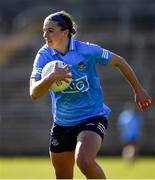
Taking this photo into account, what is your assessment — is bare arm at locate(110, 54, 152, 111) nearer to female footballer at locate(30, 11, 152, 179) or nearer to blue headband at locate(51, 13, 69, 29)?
female footballer at locate(30, 11, 152, 179)

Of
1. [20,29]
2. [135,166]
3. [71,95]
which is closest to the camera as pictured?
[71,95]

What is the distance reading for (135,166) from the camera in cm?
2308

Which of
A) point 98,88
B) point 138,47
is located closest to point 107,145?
point 138,47

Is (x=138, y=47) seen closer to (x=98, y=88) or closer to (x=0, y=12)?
(x=0, y=12)

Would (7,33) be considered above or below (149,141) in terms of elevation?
above

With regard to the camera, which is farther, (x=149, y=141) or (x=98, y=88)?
(x=149, y=141)

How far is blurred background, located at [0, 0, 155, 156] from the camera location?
2950 centimetres

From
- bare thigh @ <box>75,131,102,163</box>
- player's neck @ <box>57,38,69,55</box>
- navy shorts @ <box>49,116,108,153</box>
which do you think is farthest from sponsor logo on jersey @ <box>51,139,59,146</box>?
player's neck @ <box>57,38,69,55</box>

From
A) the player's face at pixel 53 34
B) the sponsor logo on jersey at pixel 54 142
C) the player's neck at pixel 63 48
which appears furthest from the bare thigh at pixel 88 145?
the player's face at pixel 53 34

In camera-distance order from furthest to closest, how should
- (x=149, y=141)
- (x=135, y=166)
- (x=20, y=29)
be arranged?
(x=20, y=29)
(x=149, y=141)
(x=135, y=166)

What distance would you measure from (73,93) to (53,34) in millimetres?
675

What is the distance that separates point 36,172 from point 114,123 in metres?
11.1

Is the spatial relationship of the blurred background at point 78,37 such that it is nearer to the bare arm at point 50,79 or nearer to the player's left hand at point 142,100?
the player's left hand at point 142,100

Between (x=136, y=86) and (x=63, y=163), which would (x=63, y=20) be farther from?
(x=63, y=163)
